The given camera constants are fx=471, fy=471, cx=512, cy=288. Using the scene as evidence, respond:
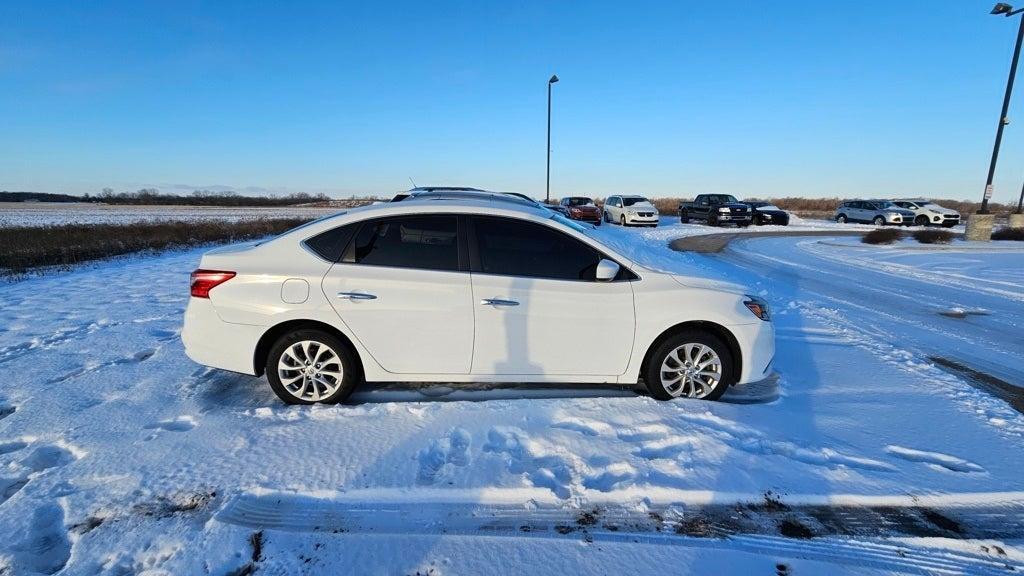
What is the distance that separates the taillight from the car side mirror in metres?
2.90

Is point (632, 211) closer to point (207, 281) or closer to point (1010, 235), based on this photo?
point (1010, 235)

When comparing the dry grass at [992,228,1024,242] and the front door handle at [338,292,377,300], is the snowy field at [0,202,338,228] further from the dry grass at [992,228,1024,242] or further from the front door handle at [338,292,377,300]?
the dry grass at [992,228,1024,242]

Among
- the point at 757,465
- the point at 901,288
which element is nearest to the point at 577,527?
the point at 757,465

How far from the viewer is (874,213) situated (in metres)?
30.5

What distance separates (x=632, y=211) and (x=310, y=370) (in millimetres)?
24031

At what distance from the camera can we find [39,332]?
5.57 m

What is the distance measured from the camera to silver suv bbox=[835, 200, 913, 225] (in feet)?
94.2

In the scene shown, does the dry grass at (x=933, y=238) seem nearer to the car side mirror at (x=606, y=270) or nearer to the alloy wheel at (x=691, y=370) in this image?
the alloy wheel at (x=691, y=370)

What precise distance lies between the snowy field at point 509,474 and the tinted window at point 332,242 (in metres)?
1.23

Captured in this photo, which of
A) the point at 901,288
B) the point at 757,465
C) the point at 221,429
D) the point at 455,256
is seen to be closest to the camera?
the point at 757,465

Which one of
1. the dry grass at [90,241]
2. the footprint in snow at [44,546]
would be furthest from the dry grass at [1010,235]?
the dry grass at [90,241]

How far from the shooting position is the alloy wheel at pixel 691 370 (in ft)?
12.7

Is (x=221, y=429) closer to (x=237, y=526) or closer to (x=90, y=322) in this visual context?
(x=237, y=526)

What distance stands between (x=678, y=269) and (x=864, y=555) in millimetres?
2293
